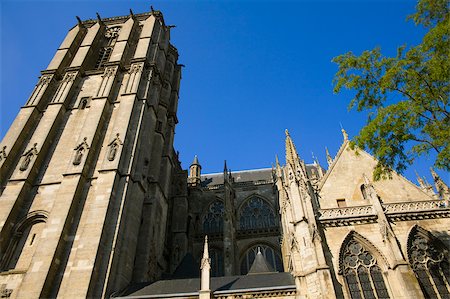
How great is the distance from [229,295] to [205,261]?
163cm

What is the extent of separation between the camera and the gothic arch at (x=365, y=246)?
12.2m

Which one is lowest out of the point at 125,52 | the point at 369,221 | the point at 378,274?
the point at 378,274

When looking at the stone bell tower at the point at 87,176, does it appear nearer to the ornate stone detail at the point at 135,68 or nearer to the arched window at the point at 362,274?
the ornate stone detail at the point at 135,68

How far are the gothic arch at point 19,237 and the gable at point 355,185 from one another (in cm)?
1378

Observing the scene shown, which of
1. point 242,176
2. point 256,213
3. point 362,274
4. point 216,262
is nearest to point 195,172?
point 242,176

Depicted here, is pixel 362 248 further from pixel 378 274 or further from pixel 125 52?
pixel 125 52

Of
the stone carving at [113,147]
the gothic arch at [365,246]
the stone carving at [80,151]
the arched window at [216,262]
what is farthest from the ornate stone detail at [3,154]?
the gothic arch at [365,246]

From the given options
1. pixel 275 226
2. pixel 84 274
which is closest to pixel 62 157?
pixel 84 274

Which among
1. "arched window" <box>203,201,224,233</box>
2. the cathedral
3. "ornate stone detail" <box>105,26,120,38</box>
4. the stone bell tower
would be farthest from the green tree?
"ornate stone detail" <box>105,26,120,38</box>

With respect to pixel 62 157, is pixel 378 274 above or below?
below

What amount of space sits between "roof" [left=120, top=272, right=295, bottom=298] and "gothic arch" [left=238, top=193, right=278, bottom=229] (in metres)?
10.8

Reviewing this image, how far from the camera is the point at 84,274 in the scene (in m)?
11.9

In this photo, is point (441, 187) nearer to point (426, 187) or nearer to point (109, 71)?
point (426, 187)

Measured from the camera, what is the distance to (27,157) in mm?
16234
